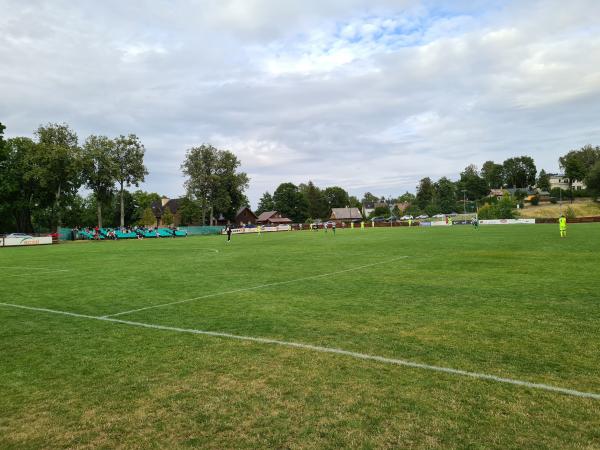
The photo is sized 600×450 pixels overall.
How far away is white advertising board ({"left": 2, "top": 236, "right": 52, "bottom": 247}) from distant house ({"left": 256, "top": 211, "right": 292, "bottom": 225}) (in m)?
78.2

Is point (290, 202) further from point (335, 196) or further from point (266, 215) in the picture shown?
point (335, 196)

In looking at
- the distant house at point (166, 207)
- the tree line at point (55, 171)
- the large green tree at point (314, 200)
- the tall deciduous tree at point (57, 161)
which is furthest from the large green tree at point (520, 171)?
the tall deciduous tree at point (57, 161)

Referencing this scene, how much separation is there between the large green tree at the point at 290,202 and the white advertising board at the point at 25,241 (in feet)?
286

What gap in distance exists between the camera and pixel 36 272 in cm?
1800

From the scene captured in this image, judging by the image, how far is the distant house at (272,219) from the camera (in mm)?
125125

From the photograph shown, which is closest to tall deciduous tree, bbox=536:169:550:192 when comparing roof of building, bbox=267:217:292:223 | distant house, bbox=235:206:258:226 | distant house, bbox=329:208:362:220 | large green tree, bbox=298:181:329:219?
distant house, bbox=329:208:362:220

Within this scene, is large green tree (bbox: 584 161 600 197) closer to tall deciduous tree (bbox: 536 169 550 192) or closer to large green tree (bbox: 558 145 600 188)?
large green tree (bbox: 558 145 600 188)

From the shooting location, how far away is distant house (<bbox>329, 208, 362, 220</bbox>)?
14488 cm

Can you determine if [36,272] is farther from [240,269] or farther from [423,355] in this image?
[423,355]

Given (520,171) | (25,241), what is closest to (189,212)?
(25,241)

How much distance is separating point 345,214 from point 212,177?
75.5m

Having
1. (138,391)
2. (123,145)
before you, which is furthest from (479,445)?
(123,145)

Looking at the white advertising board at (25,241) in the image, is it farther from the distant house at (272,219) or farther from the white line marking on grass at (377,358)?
the distant house at (272,219)

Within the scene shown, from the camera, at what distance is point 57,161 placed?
54844 mm
